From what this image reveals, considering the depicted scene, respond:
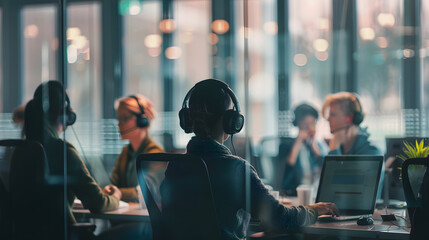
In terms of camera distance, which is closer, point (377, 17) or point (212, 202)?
point (212, 202)

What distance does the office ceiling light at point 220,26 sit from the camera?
572 cm

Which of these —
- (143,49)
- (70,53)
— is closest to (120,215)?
(70,53)

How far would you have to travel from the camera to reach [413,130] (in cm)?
488

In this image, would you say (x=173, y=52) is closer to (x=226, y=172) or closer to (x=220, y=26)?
(x=220, y=26)

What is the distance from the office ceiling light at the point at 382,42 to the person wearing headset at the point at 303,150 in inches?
79.8

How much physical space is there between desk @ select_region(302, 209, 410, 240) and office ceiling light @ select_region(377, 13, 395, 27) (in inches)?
153

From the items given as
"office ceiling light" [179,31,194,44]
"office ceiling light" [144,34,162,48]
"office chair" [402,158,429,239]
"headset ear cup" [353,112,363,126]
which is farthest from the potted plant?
"office ceiling light" [144,34,162,48]

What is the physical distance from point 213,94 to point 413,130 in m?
3.74

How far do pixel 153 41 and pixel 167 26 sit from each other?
0.85 feet

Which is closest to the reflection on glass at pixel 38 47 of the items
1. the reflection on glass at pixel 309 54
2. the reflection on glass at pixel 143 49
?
the reflection on glass at pixel 143 49

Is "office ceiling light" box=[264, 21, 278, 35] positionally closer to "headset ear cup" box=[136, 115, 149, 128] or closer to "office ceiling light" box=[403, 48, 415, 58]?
"office ceiling light" box=[403, 48, 415, 58]

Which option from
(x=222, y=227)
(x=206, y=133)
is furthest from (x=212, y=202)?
(x=206, y=133)

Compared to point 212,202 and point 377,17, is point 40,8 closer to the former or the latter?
point 212,202

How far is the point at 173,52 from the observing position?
6074 mm
